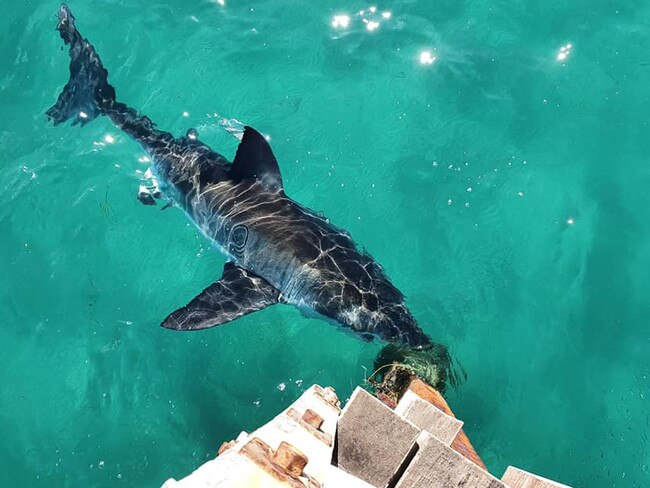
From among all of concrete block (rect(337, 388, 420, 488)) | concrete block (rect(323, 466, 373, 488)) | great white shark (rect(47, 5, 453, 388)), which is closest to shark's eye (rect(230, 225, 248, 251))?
great white shark (rect(47, 5, 453, 388))

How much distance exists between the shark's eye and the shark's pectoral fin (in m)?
0.37

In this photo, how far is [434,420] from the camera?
492cm

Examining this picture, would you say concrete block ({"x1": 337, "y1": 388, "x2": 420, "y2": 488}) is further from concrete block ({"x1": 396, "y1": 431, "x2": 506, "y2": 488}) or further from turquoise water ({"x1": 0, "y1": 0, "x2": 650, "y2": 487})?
turquoise water ({"x1": 0, "y1": 0, "x2": 650, "y2": 487})

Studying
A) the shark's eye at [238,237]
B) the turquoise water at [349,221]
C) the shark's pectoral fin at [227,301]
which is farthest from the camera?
the turquoise water at [349,221]

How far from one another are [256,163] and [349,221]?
204cm

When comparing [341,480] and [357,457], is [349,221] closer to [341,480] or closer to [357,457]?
[357,457]

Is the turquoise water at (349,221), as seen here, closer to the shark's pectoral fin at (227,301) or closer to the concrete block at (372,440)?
the shark's pectoral fin at (227,301)

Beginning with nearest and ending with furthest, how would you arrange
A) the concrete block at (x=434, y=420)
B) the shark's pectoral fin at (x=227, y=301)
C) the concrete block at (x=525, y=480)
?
the concrete block at (x=525, y=480), the concrete block at (x=434, y=420), the shark's pectoral fin at (x=227, y=301)

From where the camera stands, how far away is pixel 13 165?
1027cm

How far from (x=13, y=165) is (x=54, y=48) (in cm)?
263

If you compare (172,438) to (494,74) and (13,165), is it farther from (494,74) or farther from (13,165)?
(494,74)

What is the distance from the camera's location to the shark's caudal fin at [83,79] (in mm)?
9844

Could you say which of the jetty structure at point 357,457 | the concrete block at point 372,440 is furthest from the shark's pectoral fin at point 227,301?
the concrete block at point 372,440

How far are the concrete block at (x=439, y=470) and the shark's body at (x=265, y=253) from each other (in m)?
3.65
